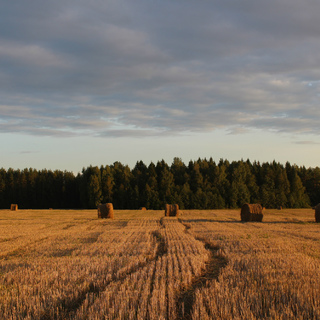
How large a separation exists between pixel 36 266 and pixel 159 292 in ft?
14.0

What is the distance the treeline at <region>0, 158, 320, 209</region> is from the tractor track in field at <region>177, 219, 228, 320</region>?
63.6 metres

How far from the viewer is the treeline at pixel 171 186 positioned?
250ft

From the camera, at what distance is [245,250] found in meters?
11.8

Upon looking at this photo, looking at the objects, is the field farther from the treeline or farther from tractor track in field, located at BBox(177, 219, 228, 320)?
the treeline

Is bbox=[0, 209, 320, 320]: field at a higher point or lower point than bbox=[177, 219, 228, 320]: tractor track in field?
higher

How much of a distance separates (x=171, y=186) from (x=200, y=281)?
71458 mm

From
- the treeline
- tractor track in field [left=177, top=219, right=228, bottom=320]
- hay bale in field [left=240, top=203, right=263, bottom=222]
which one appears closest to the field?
tractor track in field [left=177, top=219, right=228, bottom=320]

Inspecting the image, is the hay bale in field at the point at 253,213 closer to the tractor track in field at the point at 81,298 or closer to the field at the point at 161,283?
the field at the point at 161,283

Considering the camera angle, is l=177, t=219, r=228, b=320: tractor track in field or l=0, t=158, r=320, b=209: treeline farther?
l=0, t=158, r=320, b=209: treeline

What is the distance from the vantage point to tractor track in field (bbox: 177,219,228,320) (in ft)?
19.7

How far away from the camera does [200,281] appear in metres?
8.02

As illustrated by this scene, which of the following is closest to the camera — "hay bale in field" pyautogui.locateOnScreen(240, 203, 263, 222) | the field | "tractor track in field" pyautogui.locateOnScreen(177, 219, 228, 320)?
the field

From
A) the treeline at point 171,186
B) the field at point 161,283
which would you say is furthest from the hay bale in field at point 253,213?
the treeline at point 171,186

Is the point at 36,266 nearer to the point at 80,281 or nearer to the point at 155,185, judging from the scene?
the point at 80,281
